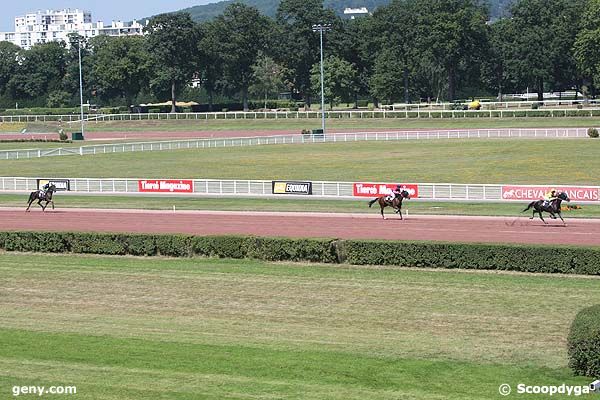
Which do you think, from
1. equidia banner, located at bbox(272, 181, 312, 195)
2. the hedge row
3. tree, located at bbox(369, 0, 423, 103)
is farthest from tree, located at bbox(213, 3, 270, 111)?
the hedge row

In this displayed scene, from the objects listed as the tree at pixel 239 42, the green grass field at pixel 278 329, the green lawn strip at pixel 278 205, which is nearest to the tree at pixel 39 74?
the tree at pixel 239 42

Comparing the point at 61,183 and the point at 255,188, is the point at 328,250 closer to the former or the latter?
the point at 255,188

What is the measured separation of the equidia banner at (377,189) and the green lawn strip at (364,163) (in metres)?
6.55

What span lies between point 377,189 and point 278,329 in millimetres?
22984

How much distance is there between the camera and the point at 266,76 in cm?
12219

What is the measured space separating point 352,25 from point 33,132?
4790 centimetres

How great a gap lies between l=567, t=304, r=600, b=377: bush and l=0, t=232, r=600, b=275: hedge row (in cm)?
877

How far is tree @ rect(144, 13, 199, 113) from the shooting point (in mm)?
123875

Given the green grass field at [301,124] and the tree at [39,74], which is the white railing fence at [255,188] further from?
the tree at [39,74]

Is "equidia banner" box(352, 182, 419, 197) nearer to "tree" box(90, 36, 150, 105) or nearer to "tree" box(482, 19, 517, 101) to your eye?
"tree" box(482, 19, 517, 101)

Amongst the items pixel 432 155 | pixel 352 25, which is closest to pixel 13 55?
pixel 352 25

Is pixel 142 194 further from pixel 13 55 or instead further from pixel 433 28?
pixel 13 55

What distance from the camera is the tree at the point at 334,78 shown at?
113 metres

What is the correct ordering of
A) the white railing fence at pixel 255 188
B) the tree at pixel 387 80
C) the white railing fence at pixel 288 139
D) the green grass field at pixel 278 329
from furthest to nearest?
1. the tree at pixel 387 80
2. the white railing fence at pixel 288 139
3. the white railing fence at pixel 255 188
4. the green grass field at pixel 278 329
